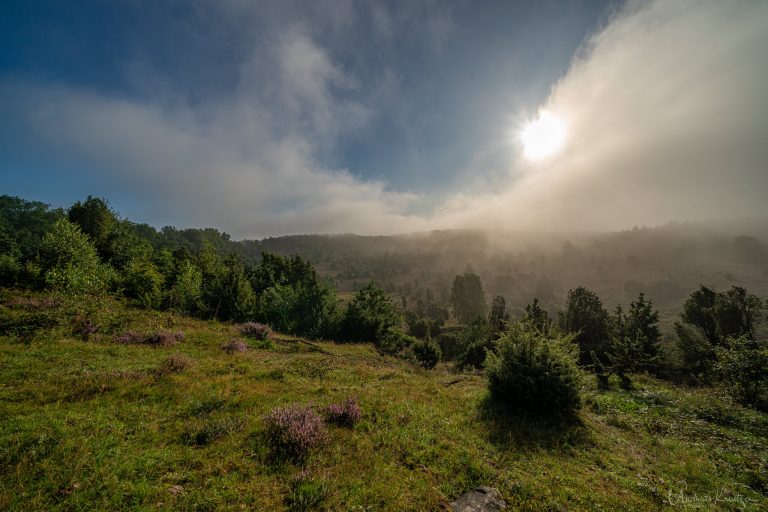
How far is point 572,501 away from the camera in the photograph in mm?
7328

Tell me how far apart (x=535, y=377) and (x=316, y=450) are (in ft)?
34.5

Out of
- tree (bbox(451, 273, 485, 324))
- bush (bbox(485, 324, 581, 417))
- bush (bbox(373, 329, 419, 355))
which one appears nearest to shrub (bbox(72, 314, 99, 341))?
bush (bbox(485, 324, 581, 417))

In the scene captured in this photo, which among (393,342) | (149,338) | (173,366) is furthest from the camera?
(393,342)

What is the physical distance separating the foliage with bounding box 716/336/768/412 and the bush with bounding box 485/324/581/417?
40.5 ft

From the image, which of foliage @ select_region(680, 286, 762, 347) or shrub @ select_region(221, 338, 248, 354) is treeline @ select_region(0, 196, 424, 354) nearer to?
shrub @ select_region(221, 338, 248, 354)

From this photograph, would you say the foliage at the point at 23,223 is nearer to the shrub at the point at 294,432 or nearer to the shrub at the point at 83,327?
the shrub at the point at 83,327

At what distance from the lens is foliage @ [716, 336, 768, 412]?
16562 millimetres

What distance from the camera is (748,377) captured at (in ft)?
56.5

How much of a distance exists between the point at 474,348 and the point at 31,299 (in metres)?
47.2

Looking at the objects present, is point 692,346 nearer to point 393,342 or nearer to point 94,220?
point 393,342

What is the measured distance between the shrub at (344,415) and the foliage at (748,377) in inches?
903

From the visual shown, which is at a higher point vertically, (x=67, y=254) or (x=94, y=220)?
(x=94, y=220)

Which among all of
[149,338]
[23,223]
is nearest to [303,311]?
[149,338]

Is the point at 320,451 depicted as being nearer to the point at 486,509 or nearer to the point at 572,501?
the point at 486,509
